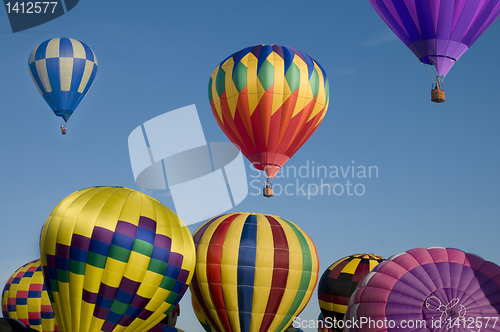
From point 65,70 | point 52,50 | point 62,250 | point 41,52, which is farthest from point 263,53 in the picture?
point 41,52

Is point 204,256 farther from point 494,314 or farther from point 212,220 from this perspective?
point 494,314

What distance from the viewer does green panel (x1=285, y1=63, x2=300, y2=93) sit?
22266 millimetres

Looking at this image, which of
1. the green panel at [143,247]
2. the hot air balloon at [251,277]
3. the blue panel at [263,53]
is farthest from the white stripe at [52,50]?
the green panel at [143,247]

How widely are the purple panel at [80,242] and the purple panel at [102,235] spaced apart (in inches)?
7.2

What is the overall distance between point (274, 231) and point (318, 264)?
1573 millimetres

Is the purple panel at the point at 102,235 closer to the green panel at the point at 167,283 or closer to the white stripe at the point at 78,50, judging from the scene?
the green panel at the point at 167,283

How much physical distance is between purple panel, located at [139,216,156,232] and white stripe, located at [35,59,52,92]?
45.6ft

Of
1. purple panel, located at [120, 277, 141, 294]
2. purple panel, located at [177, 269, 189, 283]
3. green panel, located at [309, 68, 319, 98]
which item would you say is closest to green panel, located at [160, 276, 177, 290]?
purple panel, located at [177, 269, 189, 283]

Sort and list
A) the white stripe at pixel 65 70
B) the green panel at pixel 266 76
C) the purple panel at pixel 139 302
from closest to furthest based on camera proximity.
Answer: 1. the purple panel at pixel 139 302
2. the green panel at pixel 266 76
3. the white stripe at pixel 65 70

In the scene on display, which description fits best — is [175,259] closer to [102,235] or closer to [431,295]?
[102,235]

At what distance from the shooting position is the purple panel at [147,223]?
54.5 ft

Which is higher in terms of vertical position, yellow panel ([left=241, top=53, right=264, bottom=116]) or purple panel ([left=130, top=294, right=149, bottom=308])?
yellow panel ([left=241, top=53, right=264, bottom=116])

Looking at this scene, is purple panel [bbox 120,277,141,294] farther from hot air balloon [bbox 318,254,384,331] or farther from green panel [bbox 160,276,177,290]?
hot air balloon [bbox 318,254,384,331]

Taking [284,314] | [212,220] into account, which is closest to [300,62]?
[212,220]
